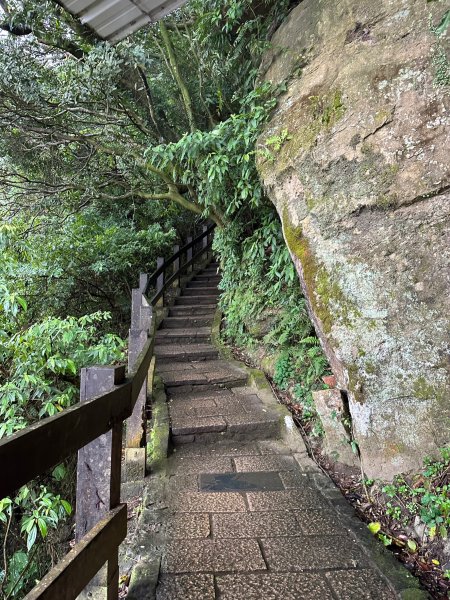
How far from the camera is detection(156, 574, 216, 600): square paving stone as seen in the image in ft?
6.18

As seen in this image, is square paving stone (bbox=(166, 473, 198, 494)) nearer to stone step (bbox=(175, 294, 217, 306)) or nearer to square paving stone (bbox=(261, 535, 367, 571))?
square paving stone (bbox=(261, 535, 367, 571))

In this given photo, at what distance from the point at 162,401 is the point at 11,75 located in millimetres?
5123

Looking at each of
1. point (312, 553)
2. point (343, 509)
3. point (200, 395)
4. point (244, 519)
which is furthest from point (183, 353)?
point (312, 553)

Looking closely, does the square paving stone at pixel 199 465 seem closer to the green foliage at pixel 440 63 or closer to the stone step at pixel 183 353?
the stone step at pixel 183 353

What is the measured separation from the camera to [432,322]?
9.23 feet

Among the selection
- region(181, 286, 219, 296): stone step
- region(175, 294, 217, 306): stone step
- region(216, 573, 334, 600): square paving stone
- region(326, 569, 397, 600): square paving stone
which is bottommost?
region(326, 569, 397, 600): square paving stone

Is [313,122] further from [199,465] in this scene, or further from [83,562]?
[83,562]

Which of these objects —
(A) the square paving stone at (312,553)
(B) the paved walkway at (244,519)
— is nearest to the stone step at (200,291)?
(B) the paved walkway at (244,519)

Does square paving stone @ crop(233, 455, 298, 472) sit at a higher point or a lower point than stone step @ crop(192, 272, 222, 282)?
lower

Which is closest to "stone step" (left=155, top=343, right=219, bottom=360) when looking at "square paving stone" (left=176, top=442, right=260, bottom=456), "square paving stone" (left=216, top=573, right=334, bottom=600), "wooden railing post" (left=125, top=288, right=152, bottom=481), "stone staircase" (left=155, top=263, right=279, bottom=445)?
"stone staircase" (left=155, top=263, right=279, bottom=445)

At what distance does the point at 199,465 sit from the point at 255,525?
0.93 metres

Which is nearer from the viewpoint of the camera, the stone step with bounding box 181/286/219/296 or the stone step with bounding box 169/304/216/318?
the stone step with bounding box 169/304/216/318

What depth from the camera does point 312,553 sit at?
2.22m

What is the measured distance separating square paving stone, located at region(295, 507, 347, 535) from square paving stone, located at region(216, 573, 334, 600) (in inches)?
15.6
